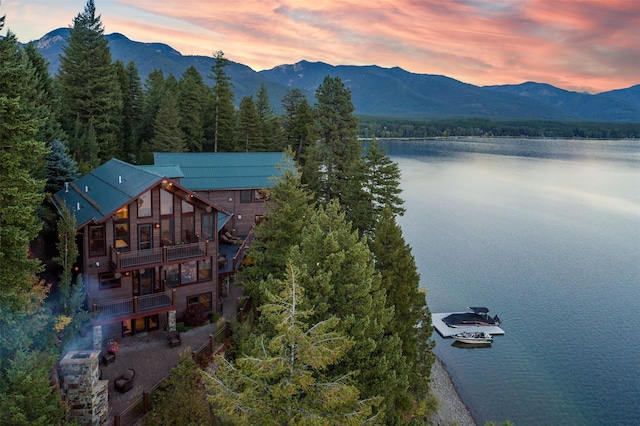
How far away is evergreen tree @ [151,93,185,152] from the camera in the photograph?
150 ft

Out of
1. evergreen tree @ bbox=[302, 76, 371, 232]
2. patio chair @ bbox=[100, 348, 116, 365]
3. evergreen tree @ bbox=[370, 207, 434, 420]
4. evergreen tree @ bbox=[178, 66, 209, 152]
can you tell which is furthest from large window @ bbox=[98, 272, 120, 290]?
evergreen tree @ bbox=[178, 66, 209, 152]

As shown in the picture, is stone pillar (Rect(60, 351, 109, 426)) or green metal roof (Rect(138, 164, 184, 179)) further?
green metal roof (Rect(138, 164, 184, 179))

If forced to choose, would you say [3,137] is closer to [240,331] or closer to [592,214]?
[240,331]

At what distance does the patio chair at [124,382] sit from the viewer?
53.0 feet

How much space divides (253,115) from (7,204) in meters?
41.8

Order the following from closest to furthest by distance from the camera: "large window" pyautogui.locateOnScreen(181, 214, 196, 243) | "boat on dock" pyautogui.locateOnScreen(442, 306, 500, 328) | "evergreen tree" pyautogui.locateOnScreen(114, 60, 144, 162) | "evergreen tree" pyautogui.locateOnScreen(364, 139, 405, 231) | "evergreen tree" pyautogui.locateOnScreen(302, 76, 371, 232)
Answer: "large window" pyautogui.locateOnScreen(181, 214, 196, 243)
"evergreen tree" pyautogui.locateOnScreen(364, 139, 405, 231)
"boat on dock" pyautogui.locateOnScreen(442, 306, 500, 328)
"evergreen tree" pyautogui.locateOnScreen(302, 76, 371, 232)
"evergreen tree" pyautogui.locateOnScreen(114, 60, 144, 162)

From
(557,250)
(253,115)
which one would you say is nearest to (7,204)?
(253,115)

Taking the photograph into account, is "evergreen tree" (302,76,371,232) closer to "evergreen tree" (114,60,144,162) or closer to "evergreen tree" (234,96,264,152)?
"evergreen tree" (234,96,264,152)

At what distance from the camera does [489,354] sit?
31516 mm

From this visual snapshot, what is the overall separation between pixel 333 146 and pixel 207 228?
1810cm

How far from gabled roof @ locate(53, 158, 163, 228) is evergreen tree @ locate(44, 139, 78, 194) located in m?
1.93

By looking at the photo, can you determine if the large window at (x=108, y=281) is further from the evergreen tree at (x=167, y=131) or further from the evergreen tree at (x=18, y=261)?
the evergreen tree at (x=167, y=131)

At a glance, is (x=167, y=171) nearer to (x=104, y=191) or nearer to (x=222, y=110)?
(x=104, y=191)

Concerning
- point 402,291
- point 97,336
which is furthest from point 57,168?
point 402,291
